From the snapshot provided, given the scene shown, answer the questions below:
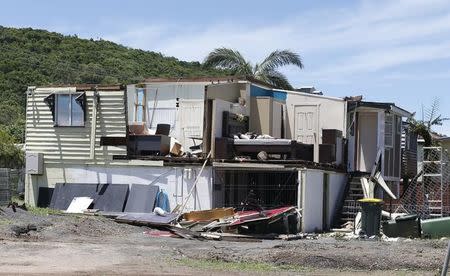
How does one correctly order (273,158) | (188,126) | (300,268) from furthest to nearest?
(188,126) < (273,158) < (300,268)

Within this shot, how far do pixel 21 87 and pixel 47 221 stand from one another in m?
41.9

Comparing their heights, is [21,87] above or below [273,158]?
above

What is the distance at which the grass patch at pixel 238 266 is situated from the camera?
14.7m

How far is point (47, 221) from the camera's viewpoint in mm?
22266

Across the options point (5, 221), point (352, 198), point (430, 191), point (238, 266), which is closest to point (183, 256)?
point (238, 266)

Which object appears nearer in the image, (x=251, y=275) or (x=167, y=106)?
(x=251, y=275)

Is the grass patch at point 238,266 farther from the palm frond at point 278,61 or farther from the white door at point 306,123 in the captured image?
the palm frond at point 278,61

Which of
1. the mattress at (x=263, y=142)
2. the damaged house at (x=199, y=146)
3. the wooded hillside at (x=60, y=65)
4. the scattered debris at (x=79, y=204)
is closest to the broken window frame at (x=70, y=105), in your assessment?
the damaged house at (x=199, y=146)

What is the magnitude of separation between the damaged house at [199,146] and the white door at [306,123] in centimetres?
4

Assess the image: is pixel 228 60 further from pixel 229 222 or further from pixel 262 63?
pixel 229 222

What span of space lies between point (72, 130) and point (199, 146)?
4.99 meters

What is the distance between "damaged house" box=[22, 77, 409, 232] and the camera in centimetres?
2703

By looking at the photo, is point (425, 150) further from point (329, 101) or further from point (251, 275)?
point (251, 275)

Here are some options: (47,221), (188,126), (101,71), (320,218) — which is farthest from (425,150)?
(101,71)
